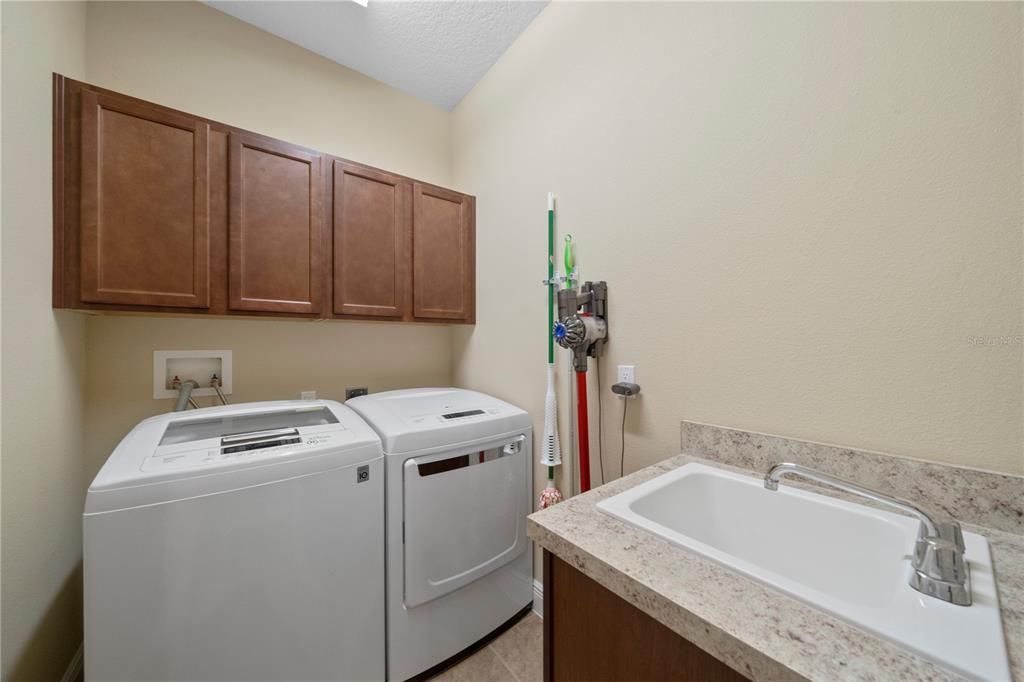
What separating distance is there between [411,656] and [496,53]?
2753 millimetres

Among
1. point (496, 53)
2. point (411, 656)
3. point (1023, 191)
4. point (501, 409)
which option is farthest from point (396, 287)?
point (1023, 191)

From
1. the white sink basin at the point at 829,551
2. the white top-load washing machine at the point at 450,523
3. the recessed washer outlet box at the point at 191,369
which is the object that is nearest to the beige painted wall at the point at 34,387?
the recessed washer outlet box at the point at 191,369

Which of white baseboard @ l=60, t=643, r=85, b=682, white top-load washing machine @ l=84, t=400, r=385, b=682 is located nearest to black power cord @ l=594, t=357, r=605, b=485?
white top-load washing machine @ l=84, t=400, r=385, b=682

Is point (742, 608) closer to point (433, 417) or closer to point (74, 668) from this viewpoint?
point (433, 417)

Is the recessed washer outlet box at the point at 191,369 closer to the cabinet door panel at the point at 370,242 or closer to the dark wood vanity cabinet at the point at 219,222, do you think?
the dark wood vanity cabinet at the point at 219,222

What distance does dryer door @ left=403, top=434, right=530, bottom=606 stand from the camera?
51.5 inches

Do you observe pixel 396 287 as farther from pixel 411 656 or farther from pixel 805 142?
pixel 805 142

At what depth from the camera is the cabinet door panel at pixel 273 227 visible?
145 centimetres

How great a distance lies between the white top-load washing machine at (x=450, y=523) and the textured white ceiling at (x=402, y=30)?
1.79 meters

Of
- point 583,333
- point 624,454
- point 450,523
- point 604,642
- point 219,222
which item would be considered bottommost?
point 450,523

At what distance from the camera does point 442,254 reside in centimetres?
202

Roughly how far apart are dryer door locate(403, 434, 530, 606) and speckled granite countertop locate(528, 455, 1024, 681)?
720 millimetres

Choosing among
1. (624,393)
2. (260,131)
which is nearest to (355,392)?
(260,131)

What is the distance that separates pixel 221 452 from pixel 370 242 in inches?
42.1
